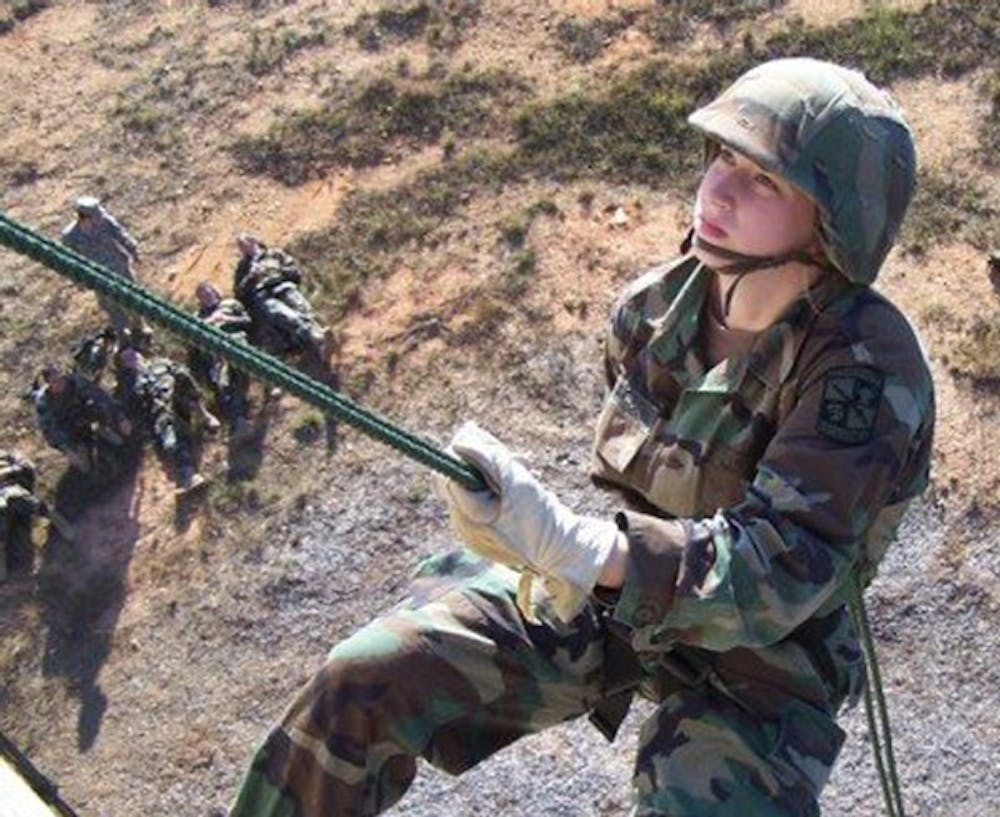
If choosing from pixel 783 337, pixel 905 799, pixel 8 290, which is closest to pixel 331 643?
pixel 905 799

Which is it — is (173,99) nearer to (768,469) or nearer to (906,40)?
(906,40)

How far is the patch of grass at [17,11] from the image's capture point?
20953mm

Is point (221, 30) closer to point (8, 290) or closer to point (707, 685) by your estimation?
point (8, 290)

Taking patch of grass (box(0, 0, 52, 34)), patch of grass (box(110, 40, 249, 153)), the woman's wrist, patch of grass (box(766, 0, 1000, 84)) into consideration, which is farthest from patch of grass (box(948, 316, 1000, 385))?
patch of grass (box(0, 0, 52, 34))

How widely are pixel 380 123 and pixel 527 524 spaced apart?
43.2ft

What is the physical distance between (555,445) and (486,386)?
106 cm

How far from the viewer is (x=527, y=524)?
492cm

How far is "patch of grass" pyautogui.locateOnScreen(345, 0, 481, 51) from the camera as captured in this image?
18.3 m

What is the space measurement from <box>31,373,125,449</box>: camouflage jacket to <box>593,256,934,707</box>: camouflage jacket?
32.5 feet

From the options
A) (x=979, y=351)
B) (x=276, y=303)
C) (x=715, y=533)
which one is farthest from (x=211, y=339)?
(x=276, y=303)

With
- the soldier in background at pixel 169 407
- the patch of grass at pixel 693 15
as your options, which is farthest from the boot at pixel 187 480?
the patch of grass at pixel 693 15

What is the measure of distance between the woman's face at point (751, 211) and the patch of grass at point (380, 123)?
11.9m

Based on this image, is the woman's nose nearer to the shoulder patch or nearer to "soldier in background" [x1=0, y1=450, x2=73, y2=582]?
the shoulder patch

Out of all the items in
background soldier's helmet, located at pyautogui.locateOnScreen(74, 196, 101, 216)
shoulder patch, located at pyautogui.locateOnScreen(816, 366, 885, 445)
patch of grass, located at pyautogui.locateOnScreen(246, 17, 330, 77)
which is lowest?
patch of grass, located at pyautogui.locateOnScreen(246, 17, 330, 77)
